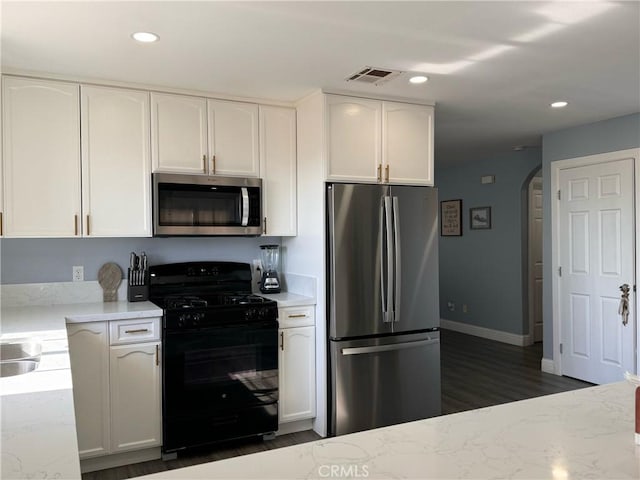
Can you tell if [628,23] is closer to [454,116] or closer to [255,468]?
[454,116]

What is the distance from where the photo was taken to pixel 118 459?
311cm

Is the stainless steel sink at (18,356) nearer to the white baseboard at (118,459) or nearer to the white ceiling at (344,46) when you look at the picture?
the white baseboard at (118,459)

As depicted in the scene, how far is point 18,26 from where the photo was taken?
2.37m

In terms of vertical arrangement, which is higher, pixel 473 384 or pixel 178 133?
pixel 178 133

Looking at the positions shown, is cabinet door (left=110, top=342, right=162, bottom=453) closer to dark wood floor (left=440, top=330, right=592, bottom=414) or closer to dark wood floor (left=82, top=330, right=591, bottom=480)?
dark wood floor (left=82, top=330, right=591, bottom=480)

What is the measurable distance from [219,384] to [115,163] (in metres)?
1.55

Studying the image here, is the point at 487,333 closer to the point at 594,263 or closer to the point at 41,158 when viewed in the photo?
the point at 594,263

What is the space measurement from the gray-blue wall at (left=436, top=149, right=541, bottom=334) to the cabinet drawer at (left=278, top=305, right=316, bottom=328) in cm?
357

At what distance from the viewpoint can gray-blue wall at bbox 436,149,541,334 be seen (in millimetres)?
6180

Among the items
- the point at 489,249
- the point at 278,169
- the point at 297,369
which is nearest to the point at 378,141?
the point at 278,169

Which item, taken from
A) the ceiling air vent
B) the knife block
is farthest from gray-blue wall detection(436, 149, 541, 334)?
the knife block

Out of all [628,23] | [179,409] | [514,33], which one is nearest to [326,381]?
[179,409]

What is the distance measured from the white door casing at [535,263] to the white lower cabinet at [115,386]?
15.5ft

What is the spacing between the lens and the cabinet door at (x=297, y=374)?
3475mm
